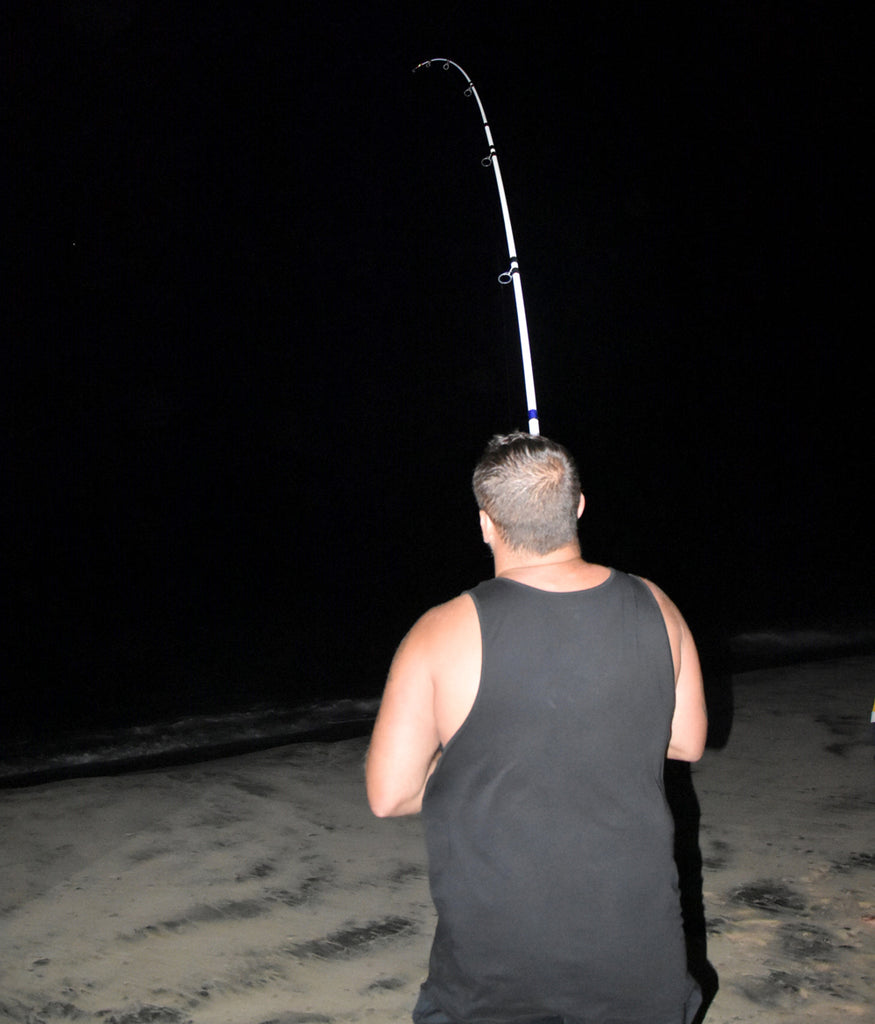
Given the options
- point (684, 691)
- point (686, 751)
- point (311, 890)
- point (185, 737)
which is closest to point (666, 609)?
point (684, 691)

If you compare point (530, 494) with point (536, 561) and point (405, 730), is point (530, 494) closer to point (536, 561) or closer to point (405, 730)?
point (536, 561)

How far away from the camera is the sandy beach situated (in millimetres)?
2238

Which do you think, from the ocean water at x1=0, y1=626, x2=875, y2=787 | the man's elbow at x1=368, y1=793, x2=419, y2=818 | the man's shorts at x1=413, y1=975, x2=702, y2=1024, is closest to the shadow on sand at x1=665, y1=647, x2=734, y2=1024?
the ocean water at x1=0, y1=626, x2=875, y2=787

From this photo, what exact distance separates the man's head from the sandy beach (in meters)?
1.52

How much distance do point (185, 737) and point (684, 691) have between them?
4681 millimetres

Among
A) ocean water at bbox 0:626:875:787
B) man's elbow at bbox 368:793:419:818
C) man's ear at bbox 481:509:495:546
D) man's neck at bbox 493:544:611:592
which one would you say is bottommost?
ocean water at bbox 0:626:875:787

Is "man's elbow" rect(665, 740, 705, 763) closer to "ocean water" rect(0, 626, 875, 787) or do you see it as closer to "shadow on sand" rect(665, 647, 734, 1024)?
"shadow on sand" rect(665, 647, 734, 1024)

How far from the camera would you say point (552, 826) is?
3.58ft

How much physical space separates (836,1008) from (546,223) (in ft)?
17.7

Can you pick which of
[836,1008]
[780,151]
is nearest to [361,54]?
[780,151]

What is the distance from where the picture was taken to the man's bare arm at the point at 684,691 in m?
1.19

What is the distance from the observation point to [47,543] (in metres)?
5.06

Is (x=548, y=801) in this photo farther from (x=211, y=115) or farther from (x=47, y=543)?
(x=211, y=115)

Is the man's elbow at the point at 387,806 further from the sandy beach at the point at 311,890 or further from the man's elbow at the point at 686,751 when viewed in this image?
the sandy beach at the point at 311,890
